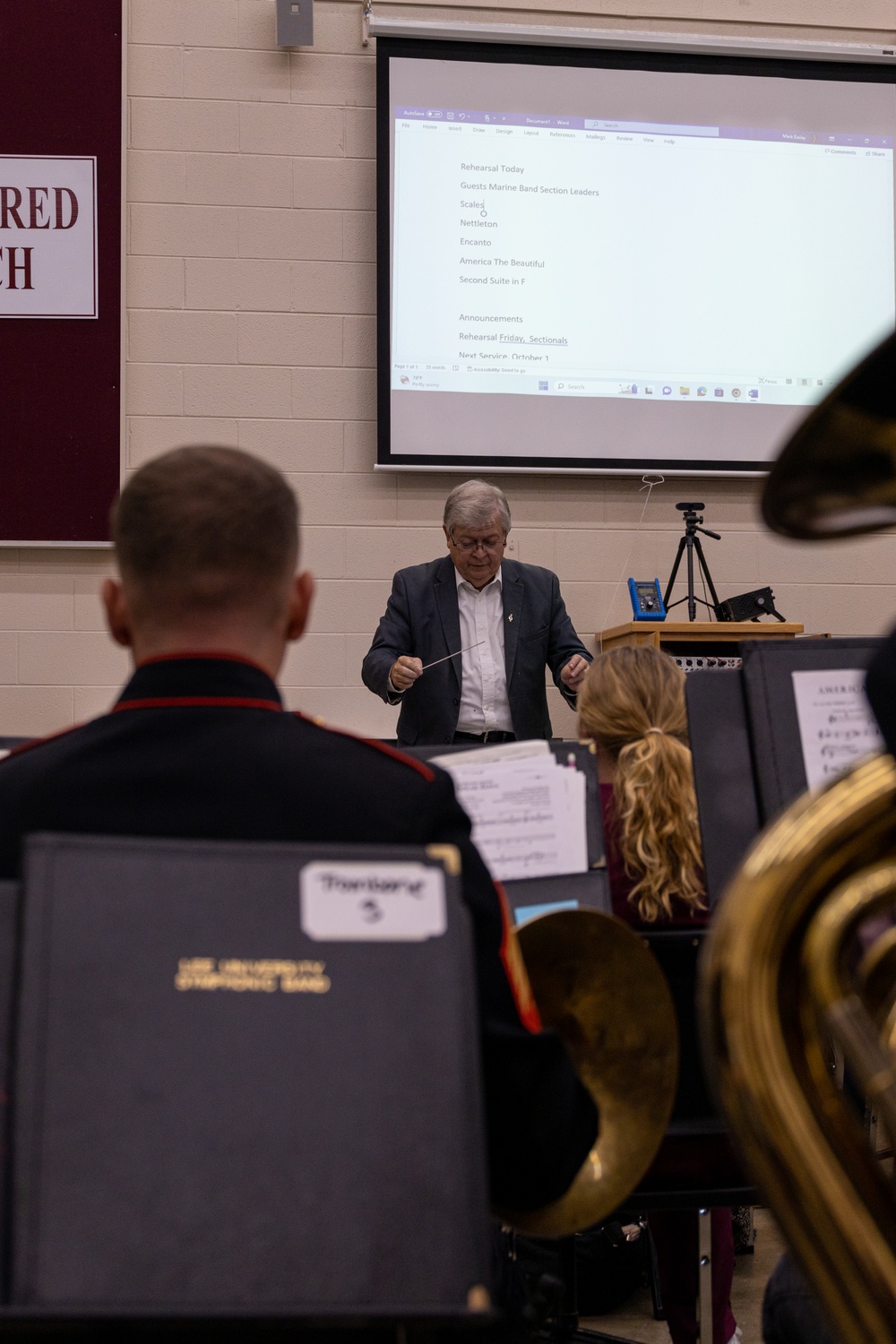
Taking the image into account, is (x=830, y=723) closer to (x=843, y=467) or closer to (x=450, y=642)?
(x=843, y=467)

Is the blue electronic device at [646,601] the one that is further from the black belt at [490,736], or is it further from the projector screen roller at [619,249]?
the black belt at [490,736]

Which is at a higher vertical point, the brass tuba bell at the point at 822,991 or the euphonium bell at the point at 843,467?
the euphonium bell at the point at 843,467

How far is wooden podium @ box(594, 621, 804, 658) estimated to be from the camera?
376 centimetres

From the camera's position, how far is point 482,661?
154 inches

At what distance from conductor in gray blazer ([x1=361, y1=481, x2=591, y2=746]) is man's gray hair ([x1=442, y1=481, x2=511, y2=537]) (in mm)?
67

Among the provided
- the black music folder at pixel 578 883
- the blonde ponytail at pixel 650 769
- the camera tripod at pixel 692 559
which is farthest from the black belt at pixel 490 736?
the black music folder at pixel 578 883

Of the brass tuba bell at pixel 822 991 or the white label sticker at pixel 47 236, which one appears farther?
the white label sticker at pixel 47 236

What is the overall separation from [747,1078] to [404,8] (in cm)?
438

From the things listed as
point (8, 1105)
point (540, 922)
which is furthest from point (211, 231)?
point (8, 1105)

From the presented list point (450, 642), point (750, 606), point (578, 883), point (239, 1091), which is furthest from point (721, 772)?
point (750, 606)

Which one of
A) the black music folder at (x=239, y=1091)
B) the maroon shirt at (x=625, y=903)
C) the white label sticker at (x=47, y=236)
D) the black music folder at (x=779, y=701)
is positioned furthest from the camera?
the white label sticker at (x=47, y=236)

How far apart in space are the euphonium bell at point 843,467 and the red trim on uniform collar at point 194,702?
471mm

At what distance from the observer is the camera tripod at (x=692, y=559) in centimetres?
414

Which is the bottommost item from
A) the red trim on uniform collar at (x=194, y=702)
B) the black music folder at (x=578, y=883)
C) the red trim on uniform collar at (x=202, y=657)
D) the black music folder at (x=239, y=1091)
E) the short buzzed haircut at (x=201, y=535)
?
the black music folder at (x=239, y=1091)
